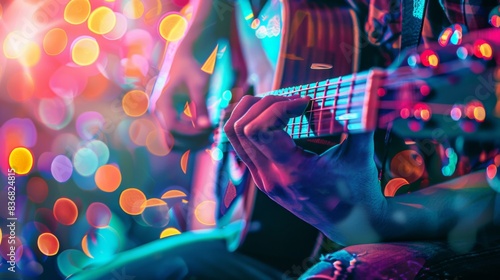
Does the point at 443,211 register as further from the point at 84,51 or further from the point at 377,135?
the point at 84,51

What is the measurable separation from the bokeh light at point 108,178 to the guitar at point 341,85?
27cm

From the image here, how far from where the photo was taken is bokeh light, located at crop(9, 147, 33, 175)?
1149mm

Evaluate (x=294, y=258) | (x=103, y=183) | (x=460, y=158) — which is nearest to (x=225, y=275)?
(x=294, y=258)

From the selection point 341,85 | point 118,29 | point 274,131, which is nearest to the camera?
point 341,85

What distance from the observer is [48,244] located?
1.13 m

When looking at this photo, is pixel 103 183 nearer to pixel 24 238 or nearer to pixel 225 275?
pixel 24 238

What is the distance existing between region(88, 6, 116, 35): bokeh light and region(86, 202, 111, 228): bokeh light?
17.1 inches

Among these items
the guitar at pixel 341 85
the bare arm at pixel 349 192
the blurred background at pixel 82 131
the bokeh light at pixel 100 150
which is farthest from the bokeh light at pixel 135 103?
the bare arm at pixel 349 192

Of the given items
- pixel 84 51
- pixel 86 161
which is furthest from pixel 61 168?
pixel 84 51

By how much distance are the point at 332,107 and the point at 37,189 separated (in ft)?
2.69

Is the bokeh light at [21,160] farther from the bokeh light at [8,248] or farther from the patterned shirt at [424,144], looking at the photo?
the patterned shirt at [424,144]

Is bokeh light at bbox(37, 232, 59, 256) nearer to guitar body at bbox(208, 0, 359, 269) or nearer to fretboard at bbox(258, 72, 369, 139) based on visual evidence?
guitar body at bbox(208, 0, 359, 269)

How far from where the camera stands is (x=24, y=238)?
113 cm

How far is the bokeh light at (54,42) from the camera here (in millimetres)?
1140
